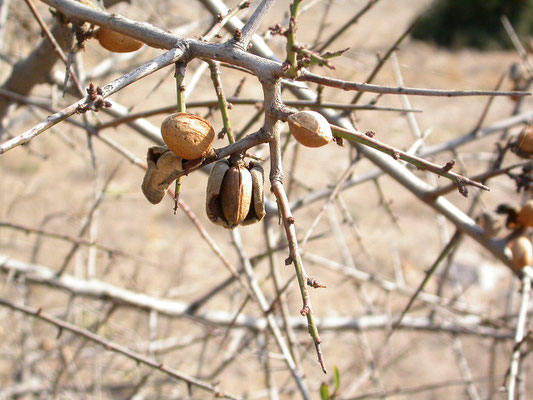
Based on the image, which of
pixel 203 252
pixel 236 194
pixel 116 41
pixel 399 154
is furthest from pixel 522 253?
pixel 203 252

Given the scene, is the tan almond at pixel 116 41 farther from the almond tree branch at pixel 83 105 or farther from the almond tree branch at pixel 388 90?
the almond tree branch at pixel 388 90

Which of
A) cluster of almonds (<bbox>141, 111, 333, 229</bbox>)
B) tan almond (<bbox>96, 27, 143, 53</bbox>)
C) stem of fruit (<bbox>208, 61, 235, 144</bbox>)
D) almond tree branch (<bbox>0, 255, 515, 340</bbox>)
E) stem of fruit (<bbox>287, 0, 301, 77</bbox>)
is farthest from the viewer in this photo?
almond tree branch (<bbox>0, 255, 515, 340</bbox>)

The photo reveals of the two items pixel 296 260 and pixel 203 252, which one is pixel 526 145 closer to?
pixel 296 260

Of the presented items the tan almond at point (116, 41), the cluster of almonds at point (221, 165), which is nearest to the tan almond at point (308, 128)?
the cluster of almonds at point (221, 165)

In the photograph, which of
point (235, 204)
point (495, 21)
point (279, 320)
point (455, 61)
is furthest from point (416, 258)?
point (495, 21)

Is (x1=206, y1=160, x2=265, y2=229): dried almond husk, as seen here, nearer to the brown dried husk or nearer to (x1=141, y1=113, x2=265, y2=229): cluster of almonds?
(x1=141, y1=113, x2=265, y2=229): cluster of almonds

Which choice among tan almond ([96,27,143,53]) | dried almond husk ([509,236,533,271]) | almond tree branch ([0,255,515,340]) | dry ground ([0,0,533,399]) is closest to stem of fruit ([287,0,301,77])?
tan almond ([96,27,143,53])
